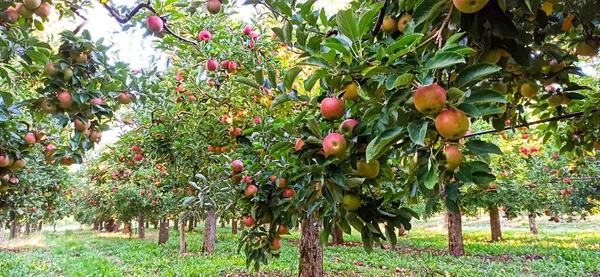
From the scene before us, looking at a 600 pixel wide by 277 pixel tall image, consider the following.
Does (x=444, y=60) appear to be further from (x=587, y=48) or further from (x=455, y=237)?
(x=455, y=237)

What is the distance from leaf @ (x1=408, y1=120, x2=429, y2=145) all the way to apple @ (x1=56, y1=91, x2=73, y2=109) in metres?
2.36

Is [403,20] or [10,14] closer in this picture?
[403,20]

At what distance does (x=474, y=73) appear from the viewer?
47.5 inches

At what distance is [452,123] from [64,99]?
249 centimetres

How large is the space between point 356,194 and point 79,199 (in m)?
23.2

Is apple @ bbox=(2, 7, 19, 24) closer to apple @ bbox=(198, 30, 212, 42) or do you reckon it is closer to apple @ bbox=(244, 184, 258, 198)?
apple @ bbox=(198, 30, 212, 42)

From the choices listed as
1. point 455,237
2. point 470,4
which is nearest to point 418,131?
point 470,4

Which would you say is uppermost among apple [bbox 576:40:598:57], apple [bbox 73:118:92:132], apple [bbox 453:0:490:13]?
apple [bbox 576:40:598:57]

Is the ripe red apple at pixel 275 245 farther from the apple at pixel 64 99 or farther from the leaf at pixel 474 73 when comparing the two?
the leaf at pixel 474 73

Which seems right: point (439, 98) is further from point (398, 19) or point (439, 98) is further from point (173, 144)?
point (173, 144)

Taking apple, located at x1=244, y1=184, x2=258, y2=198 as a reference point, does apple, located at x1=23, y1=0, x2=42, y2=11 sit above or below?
above

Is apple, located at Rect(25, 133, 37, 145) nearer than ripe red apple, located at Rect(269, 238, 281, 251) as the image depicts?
Yes

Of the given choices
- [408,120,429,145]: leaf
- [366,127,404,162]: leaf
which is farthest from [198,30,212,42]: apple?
[408,120,429,145]: leaf

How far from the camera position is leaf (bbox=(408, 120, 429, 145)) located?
1.16 m
